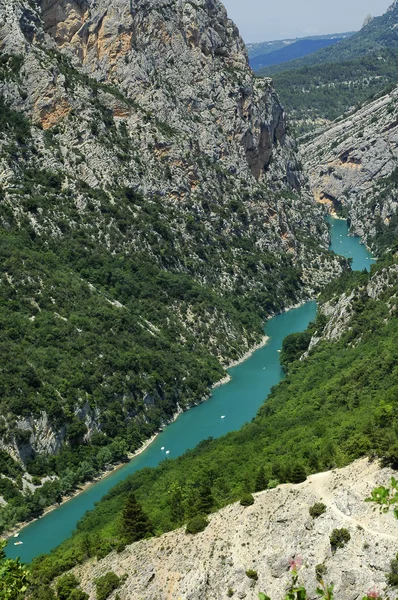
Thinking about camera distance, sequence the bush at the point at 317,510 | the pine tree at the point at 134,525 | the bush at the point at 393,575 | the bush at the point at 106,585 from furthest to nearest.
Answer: the pine tree at the point at 134,525, the bush at the point at 106,585, the bush at the point at 317,510, the bush at the point at 393,575

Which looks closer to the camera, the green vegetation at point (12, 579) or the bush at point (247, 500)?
the green vegetation at point (12, 579)

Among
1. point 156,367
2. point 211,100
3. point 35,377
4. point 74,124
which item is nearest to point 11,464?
point 35,377

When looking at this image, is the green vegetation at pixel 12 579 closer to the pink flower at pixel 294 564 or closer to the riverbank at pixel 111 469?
the pink flower at pixel 294 564

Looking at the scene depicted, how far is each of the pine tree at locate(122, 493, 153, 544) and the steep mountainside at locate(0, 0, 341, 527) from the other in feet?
93.2

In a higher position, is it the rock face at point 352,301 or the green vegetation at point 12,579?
the green vegetation at point 12,579

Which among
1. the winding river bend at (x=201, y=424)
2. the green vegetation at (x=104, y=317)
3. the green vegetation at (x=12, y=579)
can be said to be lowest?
the winding river bend at (x=201, y=424)

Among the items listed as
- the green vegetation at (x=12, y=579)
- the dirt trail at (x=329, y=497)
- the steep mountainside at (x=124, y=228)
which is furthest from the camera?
the steep mountainside at (x=124, y=228)

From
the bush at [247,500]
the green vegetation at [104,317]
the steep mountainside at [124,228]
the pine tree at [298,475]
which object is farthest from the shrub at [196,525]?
the steep mountainside at [124,228]

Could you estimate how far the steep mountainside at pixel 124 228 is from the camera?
89375 mm

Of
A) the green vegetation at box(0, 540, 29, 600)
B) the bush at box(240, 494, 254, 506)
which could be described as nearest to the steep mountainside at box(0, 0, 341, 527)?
the bush at box(240, 494, 254, 506)

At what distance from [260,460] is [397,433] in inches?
802

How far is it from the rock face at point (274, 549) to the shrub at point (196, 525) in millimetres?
346

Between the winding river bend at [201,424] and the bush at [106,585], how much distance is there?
25622 mm

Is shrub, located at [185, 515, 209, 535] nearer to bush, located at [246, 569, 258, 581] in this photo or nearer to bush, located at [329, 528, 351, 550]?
bush, located at [246, 569, 258, 581]
